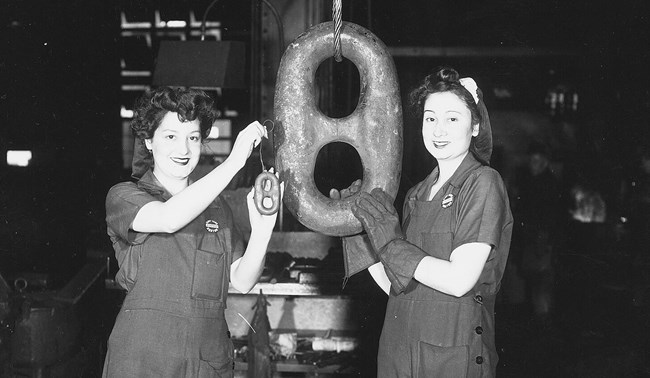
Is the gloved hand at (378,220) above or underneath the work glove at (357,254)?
above

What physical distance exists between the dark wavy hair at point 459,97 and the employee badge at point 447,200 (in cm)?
20

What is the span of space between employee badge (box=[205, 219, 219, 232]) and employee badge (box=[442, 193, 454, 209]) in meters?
0.80

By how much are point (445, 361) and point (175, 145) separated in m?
1.17

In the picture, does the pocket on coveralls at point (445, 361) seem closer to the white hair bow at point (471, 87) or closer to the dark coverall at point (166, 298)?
the dark coverall at point (166, 298)

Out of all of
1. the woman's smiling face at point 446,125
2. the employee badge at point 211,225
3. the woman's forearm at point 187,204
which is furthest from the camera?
the employee badge at point 211,225

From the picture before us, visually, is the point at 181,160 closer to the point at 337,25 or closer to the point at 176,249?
the point at 176,249

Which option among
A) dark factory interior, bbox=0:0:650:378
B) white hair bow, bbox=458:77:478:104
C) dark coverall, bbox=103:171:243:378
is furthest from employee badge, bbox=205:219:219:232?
dark factory interior, bbox=0:0:650:378

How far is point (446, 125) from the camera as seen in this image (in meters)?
2.66

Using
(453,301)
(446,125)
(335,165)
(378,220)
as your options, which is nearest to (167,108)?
(378,220)

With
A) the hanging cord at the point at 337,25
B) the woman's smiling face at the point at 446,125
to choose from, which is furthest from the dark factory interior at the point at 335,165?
the woman's smiling face at the point at 446,125

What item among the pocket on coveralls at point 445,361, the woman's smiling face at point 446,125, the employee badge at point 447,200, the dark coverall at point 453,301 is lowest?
the pocket on coveralls at point 445,361

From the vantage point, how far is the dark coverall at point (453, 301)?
258cm

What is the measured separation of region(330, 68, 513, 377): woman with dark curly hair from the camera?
2561 millimetres

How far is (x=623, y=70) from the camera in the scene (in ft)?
17.4
